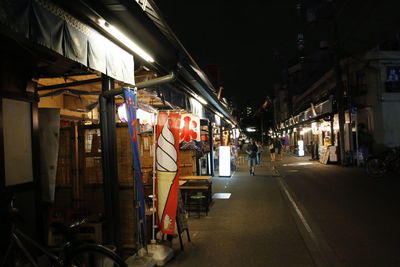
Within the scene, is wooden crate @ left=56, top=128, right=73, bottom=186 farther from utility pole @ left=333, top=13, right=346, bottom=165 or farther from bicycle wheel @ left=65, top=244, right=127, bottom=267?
utility pole @ left=333, top=13, right=346, bottom=165

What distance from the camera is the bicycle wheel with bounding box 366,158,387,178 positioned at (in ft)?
57.8

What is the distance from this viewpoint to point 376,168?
57.9 ft

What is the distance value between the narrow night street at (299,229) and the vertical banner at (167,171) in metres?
0.80

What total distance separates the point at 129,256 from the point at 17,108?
129 inches

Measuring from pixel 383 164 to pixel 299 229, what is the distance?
11.9m

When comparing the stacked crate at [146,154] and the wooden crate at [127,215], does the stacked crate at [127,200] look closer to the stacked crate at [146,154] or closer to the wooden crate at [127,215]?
the wooden crate at [127,215]

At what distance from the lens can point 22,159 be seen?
194 inches

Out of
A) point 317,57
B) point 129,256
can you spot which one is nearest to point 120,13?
point 129,256

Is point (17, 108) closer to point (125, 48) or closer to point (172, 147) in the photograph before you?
point (125, 48)

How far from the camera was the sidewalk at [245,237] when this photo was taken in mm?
6324

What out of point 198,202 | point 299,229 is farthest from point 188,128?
point 299,229

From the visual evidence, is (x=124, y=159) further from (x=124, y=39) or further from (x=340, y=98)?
(x=340, y=98)

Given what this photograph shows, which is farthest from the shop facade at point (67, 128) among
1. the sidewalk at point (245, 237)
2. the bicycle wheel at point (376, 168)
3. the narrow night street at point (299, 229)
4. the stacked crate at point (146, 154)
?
the bicycle wheel at point (376, 168)

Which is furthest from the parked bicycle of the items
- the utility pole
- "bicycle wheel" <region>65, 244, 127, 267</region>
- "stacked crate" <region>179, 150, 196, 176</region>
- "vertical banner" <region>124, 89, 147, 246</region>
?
"bicycle wheel" <region>65, 244, 127, 267</region>
